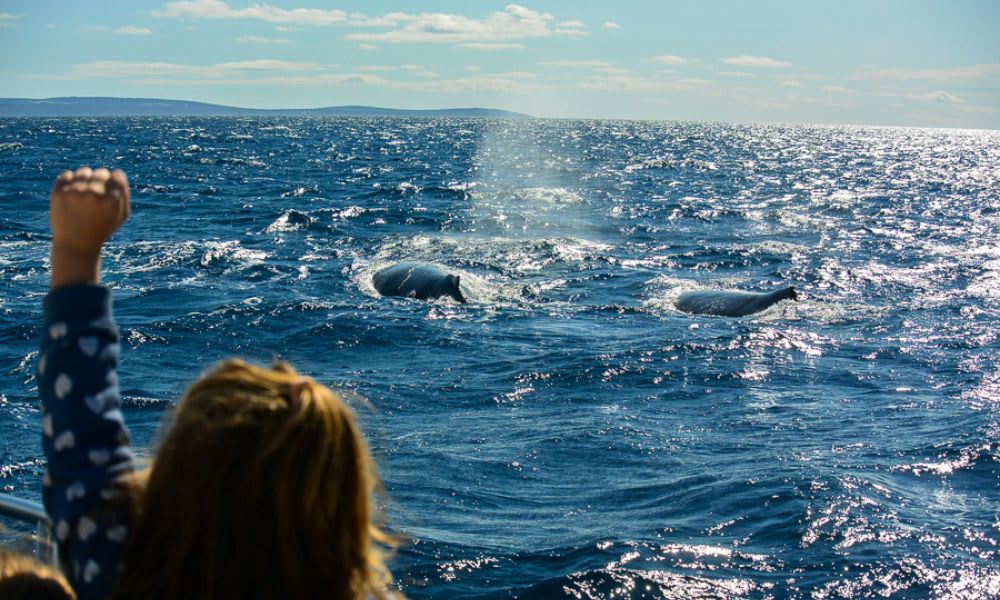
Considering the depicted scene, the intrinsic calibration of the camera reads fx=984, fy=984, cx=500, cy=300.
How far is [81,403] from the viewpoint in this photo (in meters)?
2.01

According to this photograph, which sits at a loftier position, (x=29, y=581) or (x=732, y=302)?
(x=29, y=581)

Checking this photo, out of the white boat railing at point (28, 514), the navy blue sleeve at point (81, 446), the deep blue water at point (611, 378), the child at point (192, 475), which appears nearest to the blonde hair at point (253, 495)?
the child at point (192, 475)

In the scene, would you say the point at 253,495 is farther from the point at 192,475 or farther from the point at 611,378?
the point at 611,378

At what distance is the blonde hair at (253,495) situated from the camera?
72.1 inches

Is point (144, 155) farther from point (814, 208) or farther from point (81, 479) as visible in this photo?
point (81, 479)

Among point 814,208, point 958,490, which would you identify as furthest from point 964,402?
point 814,208

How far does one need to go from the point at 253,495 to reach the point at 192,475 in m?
0.13

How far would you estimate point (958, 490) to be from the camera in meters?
10.0

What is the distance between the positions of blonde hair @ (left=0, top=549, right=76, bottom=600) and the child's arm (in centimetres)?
3

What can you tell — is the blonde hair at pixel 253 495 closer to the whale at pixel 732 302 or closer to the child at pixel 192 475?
the child at pixel 192 475

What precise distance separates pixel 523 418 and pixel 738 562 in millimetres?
4800

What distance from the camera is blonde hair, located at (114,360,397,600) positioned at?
183 centimetres

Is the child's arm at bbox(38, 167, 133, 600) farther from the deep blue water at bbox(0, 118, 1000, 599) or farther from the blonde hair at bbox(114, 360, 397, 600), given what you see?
the deep blue water at bbox(0, 118, 1000, 599)

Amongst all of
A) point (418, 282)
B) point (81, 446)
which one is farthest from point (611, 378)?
point (81, 446)
